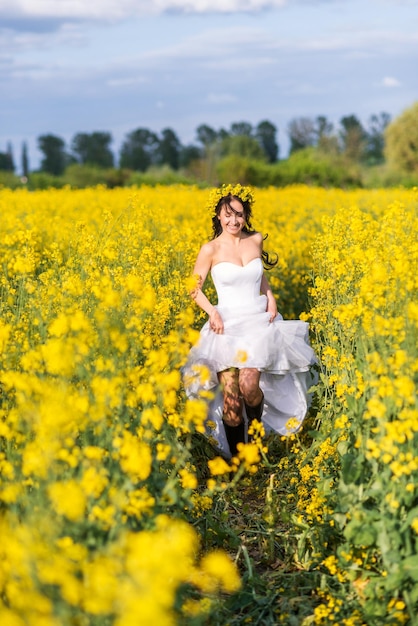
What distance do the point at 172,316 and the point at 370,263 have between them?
1478 mm

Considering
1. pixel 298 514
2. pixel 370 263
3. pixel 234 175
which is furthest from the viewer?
pixel 234 175

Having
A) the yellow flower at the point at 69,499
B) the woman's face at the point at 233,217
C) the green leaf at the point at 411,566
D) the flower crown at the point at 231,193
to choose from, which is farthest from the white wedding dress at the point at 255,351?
the yellow flower at the point at 69,499

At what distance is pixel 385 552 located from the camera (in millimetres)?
3234

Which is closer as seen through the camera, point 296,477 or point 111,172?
point 296,477

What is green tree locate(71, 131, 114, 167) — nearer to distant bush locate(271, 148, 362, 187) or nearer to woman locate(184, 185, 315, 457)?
distant bush locate(271, 148, 362, 187)

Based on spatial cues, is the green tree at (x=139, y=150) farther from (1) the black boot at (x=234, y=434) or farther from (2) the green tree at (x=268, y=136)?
(1) the black boot at (x=234, y=434)

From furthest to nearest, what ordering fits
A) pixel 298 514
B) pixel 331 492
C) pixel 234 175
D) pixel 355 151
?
pixel 355 151
pixel 234 175
pixel 298 514
pixel 331 492

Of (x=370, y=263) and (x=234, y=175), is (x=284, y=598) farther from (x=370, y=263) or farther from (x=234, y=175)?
(x=234, y=175)

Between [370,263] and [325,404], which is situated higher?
[370,263]

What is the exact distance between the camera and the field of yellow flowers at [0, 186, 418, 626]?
7.79 feet

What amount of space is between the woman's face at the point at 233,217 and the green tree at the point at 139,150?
3031 inches

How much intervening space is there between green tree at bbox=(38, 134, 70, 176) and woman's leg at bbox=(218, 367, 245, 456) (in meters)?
79.8

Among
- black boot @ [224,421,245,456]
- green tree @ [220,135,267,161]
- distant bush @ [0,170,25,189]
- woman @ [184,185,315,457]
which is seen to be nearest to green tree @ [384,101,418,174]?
distant bush @ [0,170,25,189]

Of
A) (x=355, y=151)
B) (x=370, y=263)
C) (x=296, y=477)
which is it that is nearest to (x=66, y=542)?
(x=296, y=477)
